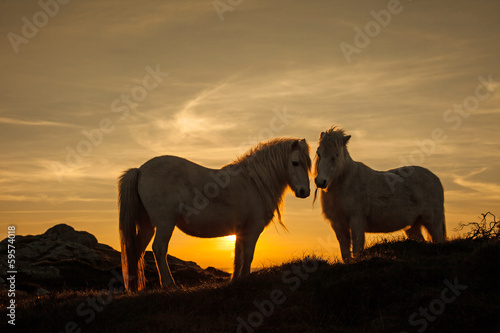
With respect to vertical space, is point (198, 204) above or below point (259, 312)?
above

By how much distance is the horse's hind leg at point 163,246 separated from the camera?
9.45m

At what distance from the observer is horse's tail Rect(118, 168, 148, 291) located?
995 centimetres

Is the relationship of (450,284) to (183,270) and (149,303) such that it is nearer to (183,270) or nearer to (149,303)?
(149,303)

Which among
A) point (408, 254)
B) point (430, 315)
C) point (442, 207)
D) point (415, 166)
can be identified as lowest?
point (430, 315)

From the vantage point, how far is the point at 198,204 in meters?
9.72

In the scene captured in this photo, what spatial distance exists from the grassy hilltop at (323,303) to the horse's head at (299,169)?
2081 millimetres

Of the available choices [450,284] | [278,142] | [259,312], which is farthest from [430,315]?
[278,142]

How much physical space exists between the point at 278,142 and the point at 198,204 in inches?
97.1

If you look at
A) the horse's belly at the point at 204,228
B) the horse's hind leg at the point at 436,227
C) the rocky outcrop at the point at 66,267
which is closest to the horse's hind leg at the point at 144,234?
the horse's belly at the point at 204,228

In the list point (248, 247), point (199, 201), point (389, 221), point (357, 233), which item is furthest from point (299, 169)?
point (389, 221)

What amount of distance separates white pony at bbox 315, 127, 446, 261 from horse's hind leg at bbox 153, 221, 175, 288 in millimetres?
3144

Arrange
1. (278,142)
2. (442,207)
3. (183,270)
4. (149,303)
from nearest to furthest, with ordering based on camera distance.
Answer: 1. (149,303)
2. (278,142)
3. (442,207)
4. (183,270)

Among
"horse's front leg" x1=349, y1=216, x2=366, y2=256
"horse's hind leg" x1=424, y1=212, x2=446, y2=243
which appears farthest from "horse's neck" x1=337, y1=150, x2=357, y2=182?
"horse's hind leg" x1=424, y1=212, x2=446, y2=243

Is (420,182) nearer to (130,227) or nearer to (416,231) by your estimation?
(416,231)
